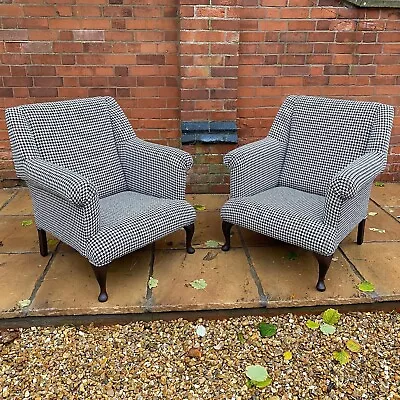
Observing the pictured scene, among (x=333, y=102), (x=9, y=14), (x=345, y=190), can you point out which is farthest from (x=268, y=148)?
(x=9, y=14)

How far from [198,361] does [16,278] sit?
45.4 inches

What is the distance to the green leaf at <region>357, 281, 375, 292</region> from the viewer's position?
213cm

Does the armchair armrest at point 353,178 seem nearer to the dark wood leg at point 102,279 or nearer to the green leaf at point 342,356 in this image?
the green leaf at point 342,356

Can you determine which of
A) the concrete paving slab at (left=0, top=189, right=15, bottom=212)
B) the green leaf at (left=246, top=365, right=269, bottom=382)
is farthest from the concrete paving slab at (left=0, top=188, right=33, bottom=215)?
the green leaf at (left=246, top=365, right=269, bottom=382)

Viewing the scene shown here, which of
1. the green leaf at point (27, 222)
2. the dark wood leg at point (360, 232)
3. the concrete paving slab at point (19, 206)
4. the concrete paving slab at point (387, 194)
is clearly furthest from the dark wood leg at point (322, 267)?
the concrete paving slab at point (19, 206)

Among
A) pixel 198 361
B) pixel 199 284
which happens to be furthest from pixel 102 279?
pixel 198 361

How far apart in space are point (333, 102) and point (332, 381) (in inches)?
69.0

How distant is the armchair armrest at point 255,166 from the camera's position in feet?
8.09

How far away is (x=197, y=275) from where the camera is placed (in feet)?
7.48

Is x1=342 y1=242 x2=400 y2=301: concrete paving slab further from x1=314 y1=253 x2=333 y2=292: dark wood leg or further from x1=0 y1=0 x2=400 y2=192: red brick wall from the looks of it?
x1=0 y1=0 x2=400 y2=192: red brick wall

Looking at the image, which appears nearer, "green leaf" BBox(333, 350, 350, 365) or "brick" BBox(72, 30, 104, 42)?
"green leaf" BBox(333, 350, 350, 365)

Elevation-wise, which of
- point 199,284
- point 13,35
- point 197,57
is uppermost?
point 13,35

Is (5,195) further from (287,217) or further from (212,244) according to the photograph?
(287,217)

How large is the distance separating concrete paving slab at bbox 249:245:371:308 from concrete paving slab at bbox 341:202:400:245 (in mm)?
334
